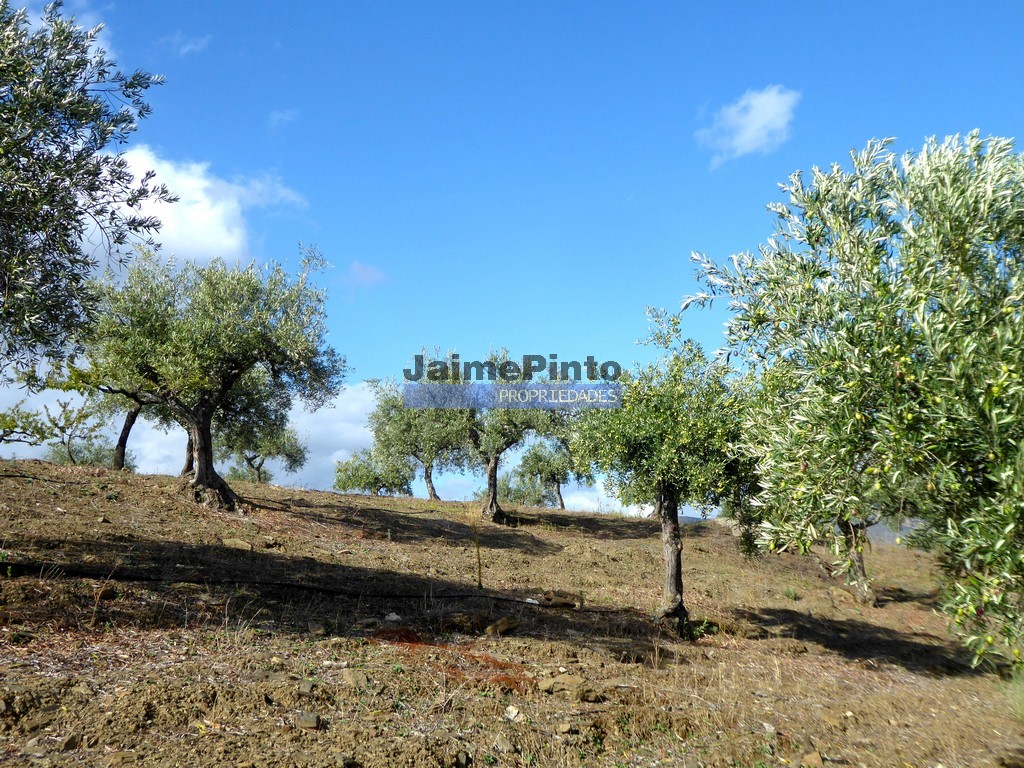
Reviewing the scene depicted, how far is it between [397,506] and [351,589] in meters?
21.2

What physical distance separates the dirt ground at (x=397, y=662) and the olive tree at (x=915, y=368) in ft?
5.54

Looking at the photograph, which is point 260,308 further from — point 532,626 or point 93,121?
point 532,626

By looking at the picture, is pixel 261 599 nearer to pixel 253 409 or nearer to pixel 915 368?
pixel 915 368

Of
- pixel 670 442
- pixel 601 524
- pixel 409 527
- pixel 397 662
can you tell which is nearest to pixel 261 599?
pixel 397 662

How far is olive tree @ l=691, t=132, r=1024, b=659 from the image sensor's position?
7.35m

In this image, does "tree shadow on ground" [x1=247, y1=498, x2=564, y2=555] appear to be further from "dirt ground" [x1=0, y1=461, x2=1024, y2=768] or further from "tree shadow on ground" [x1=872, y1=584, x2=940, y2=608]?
"tree shadow on ground" [x1=872, y1=584, x2=940, y2=608]

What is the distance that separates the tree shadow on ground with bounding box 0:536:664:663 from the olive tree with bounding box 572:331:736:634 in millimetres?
3284

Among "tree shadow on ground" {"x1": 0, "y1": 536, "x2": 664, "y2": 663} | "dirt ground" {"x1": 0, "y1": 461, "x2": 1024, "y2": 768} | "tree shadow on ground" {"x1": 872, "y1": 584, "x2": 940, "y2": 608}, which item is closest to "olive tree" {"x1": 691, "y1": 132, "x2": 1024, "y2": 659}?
"dirt ground" {"x1": 0, "y1": 461, "x2": 1024, "y2": 768}

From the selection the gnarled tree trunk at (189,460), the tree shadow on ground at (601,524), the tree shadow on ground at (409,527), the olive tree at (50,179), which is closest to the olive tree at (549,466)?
the tree shadow on ground at (601,524)

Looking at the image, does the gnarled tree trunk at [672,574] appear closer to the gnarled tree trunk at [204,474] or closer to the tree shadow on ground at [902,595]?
the tree shadow on ground at [902,595]

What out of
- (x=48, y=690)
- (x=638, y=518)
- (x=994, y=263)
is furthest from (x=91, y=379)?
(x=638, y=518)

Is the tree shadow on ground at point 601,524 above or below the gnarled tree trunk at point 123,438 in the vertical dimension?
below

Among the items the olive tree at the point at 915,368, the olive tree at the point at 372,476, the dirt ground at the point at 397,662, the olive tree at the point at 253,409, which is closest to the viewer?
the olive tree at the point at 915,368

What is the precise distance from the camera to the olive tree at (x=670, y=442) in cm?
1816
